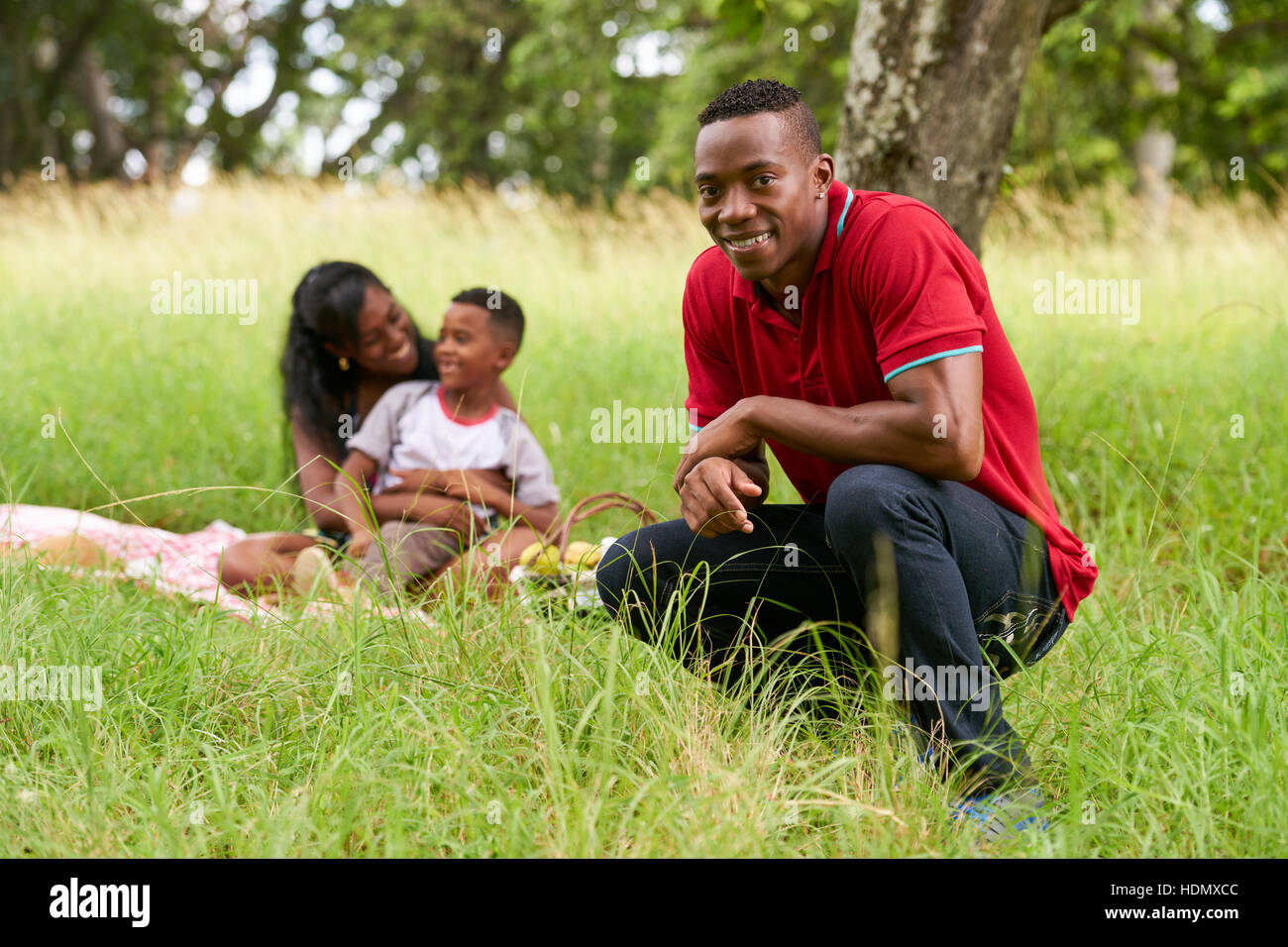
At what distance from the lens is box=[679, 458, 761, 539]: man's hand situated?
2.07m

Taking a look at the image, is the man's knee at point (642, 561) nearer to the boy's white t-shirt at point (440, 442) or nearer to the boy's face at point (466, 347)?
the boy's white t-shirt at point (440, 442)

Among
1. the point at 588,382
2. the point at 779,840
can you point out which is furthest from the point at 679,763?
the point at 588,382

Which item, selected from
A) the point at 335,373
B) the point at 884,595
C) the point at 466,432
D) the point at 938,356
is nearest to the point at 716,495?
the point at 884,595

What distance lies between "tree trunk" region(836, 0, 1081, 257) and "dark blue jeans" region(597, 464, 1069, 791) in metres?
1.75

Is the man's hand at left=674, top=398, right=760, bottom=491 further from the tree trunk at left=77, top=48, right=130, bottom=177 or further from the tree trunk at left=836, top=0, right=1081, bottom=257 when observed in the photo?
the tree trunk at left=77, top=48, right=130, bottom=177

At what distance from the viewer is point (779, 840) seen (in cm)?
180

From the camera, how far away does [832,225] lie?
216cm

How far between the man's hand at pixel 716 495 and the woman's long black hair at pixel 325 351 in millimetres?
2107

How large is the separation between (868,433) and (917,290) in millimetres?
266

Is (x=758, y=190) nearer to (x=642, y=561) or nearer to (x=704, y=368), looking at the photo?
(x=704, y=368)

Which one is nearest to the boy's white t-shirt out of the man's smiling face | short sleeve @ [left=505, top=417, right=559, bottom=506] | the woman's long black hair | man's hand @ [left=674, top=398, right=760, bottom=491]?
short sleeve @ [left=505, top=417, right=559, bottom=506]

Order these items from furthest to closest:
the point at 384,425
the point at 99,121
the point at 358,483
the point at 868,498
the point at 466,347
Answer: the point at 99,121 → the point at 384,425 → the point at 466,347 → the point at 358,483 → the point at 868,498

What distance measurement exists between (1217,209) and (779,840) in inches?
267

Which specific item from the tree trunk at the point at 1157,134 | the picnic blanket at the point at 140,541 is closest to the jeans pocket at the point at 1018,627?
the picnic blanket at the point at 140,541
